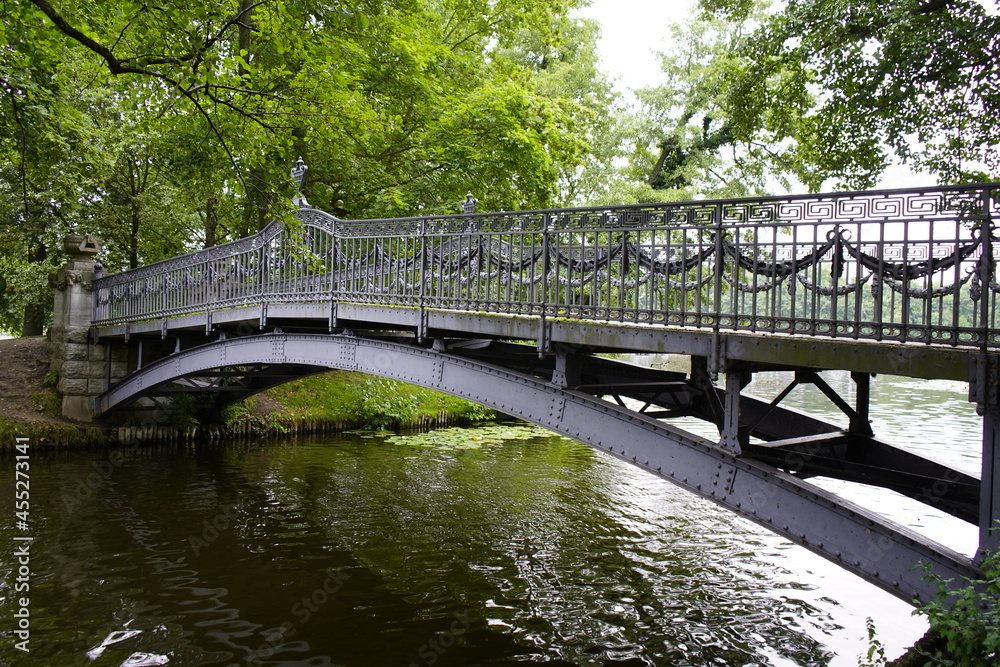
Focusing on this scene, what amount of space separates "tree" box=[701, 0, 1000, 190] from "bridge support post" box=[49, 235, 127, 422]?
13.6 meters

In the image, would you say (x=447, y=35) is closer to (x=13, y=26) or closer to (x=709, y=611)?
(x=13, y=26)

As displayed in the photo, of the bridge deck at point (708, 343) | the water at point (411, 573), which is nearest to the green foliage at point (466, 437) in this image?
the water at point (411, 573)

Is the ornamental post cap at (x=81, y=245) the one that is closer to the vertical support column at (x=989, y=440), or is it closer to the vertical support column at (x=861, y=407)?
the vertical support column at (x=861, y=407)

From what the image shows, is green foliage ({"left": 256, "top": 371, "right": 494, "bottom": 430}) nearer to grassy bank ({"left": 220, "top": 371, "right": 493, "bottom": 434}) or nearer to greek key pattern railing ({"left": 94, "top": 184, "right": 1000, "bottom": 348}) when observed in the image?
grassy bank ({"left": 220, "top": 371, "right": 493, "bottom": 434})

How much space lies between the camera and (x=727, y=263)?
5652 millimetres

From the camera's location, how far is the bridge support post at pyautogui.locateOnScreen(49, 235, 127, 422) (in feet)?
48.8

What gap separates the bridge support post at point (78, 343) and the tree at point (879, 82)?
13621 mm

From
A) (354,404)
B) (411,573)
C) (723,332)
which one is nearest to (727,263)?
(723,332)

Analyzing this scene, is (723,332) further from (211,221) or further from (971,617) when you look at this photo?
(211,221)

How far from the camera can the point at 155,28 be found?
24.8ft

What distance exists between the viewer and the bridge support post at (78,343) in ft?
48.8

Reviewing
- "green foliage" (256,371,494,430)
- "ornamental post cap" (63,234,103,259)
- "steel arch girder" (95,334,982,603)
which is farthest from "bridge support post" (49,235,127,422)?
"steel arch girder" (95,334,982,603)

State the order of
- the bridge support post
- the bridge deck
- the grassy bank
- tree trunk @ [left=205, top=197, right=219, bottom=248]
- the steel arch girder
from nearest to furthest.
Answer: the bridge deck < the steel arch girder < the bridge support post < the grassy bank < tree trunk @ [left=205, top=197, right=219, bottom=248]

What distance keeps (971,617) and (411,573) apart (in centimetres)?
566
